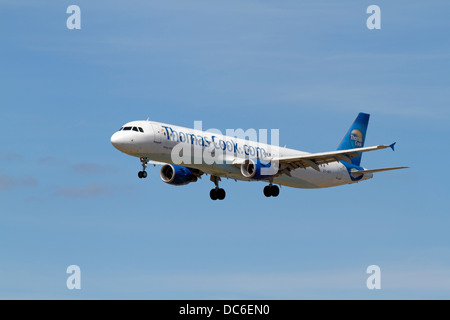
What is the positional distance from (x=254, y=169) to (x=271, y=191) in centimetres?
462

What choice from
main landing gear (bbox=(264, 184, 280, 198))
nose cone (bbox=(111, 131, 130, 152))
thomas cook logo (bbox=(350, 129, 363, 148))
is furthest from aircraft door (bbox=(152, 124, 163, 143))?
thomas cook logo (bbox=(350, 129, 363, 148))

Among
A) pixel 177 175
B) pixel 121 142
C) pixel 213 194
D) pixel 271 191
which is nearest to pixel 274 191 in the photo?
pixel 271 191

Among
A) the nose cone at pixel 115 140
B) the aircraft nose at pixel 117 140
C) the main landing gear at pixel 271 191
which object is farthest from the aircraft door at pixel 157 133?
the main landing gear at pixel 271 191

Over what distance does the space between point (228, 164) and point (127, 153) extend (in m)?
8.62

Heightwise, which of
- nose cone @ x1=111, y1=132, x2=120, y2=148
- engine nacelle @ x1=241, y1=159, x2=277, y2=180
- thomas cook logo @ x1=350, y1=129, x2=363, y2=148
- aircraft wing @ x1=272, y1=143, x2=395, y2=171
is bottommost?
engine nacelle @ x1=241, y1=159, x2=277, y2=180

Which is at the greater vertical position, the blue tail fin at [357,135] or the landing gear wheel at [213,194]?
the blue tail fin at [357,135]

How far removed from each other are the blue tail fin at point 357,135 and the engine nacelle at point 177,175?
17370mm

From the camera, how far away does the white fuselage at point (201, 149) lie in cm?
6272

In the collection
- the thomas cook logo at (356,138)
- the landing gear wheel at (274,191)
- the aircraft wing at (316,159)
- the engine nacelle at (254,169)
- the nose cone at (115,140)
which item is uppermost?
the thomas cook logo at (356,138)

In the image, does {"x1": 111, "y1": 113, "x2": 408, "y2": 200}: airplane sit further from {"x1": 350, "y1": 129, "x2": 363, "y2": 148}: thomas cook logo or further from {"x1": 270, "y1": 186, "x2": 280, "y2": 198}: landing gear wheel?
{"x1": 350, "y1": 129, "x2": 363, "y2": 148}: thomas cook logo

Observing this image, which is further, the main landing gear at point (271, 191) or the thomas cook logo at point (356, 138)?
the thomas cook logo at point (356, 138)

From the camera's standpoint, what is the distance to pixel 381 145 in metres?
61.7

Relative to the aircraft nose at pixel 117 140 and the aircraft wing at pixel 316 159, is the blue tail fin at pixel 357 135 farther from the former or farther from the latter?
the aircraft nose at pixel 117 140

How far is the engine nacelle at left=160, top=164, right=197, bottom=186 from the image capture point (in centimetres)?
7031
